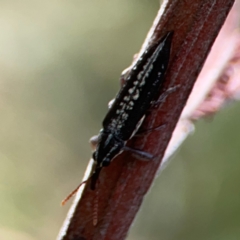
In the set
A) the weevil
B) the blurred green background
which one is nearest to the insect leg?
the weevil

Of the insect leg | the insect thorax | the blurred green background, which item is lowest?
the insect leg

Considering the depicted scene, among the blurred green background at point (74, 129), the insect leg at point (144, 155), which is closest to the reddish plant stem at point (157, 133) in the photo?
the insect leg at point (144, 155)

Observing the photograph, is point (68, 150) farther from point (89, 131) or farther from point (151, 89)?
point (151, 89)

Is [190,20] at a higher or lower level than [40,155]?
lower

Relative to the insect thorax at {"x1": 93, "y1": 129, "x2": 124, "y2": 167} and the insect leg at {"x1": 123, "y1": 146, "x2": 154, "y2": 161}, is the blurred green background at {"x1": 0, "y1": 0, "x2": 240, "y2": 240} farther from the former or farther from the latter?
the insect leg at {"x1": 123, "y1": 146, "x2": 154, "y2": 161}

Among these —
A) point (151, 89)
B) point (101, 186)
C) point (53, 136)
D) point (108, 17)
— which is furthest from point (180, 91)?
point (108, 17)

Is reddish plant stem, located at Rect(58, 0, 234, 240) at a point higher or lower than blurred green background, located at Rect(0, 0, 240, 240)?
lower
